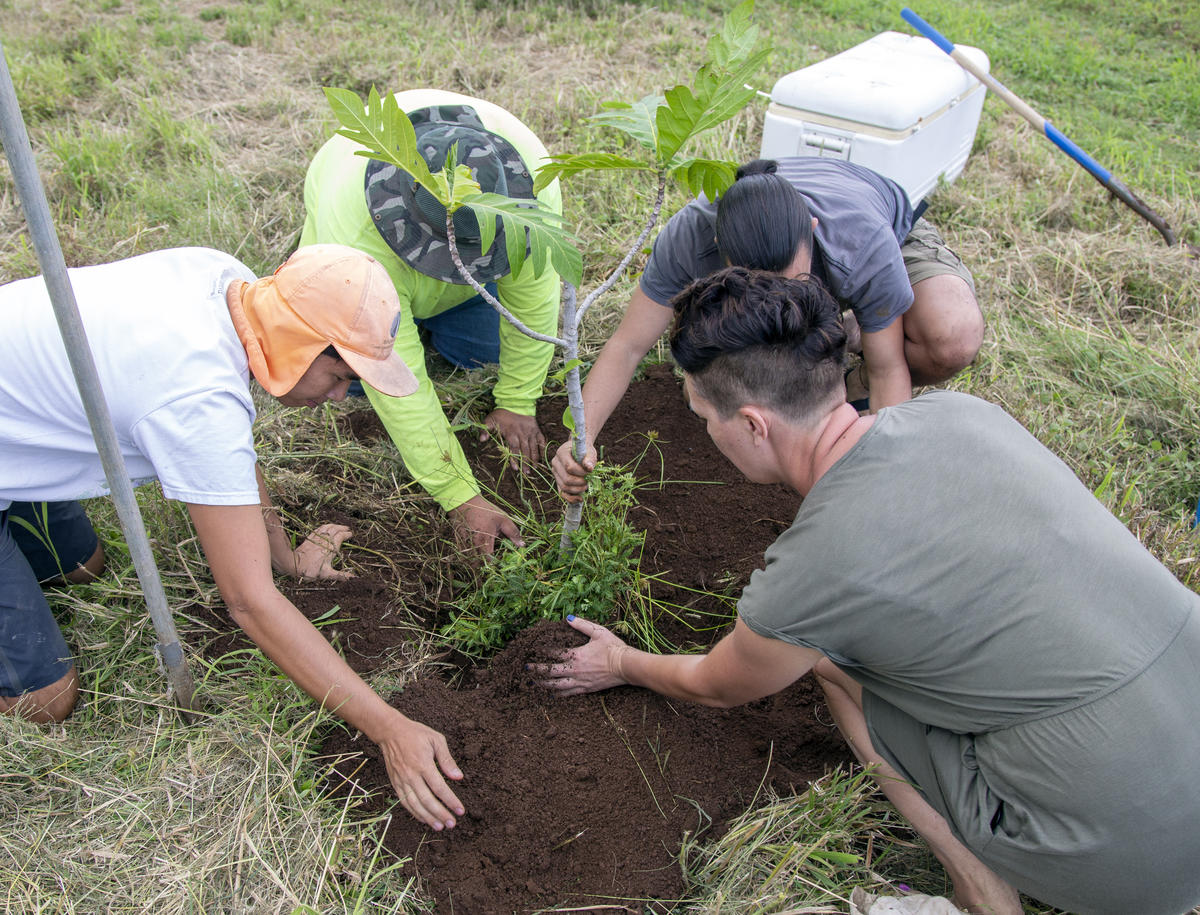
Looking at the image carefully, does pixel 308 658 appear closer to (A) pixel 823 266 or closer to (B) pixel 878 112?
(A) pixel 823 266

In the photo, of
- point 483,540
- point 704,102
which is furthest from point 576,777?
point 704,102

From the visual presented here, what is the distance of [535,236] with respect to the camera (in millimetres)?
1535

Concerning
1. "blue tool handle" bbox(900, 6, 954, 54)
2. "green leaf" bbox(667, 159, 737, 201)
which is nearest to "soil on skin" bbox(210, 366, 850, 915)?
"green leaf" bbox(667, 159, 737, 201)

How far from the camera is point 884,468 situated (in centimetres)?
151

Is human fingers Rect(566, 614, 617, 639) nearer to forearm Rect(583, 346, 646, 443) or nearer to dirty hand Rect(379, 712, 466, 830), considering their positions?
dirty hand Rect(379, 712, 466, 830)

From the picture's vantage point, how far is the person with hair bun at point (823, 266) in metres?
2.12

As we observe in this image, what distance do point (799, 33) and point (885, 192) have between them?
399 centimetres

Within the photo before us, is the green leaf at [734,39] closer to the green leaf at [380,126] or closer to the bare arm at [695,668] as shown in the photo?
the green leaf at [380,126]

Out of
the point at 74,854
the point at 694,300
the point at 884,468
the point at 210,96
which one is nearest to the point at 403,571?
the point at 74,854

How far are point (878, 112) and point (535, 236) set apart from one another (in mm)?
2503

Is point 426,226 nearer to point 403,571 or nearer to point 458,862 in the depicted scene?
point 403,571

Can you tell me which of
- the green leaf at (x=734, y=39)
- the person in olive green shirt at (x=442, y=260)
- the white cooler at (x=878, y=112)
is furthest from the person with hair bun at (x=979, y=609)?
the white cooler at (x=878, y=112)

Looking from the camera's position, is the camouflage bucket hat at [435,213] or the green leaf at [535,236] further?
the camouflage bucket hat at [435,213]

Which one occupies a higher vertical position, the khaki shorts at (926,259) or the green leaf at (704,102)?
the green leaf at (704,102)
